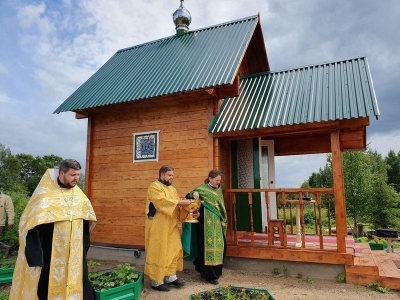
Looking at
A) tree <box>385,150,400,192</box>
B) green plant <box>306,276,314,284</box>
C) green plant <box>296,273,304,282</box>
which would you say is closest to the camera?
green plant <box>306,276,314,284</box>

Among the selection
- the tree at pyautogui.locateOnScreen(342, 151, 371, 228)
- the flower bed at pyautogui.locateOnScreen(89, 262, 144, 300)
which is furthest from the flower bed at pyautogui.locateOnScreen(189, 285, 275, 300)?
the tree at pyautogui.locateOnScreen(342, 151, 371, 228)

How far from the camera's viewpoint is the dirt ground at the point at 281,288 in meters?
3.96

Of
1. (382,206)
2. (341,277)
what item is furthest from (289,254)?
(382,206)

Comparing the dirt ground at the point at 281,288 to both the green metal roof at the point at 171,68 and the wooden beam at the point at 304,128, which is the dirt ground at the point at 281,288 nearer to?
the wooden beam at the point at 304,128

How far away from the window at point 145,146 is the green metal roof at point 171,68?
81cm

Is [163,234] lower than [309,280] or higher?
higher

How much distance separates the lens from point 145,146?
6.19 metres

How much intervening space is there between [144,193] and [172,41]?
424 cm

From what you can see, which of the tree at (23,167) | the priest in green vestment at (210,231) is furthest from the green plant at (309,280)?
the tree at (23,167)

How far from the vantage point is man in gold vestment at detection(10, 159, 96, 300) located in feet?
8.87

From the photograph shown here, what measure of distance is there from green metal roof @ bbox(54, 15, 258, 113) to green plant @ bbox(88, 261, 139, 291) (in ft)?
10.0

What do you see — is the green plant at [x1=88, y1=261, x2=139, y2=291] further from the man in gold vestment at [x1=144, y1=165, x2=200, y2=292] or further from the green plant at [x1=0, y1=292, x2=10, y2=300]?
the green plant at [x1=0, y1=292, x2=10, y2=300]

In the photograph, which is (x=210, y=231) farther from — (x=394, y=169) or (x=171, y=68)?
(x=394, y=169)

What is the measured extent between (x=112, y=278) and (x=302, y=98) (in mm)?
4305
